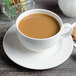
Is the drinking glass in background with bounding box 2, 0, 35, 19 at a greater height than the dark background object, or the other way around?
the drinking glass in background with bounding box 2, 0, 35, 19

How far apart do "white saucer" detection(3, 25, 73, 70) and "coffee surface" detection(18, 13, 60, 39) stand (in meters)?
0.08

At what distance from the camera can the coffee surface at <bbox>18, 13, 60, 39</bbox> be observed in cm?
66

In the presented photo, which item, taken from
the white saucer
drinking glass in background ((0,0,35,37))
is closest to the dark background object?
the white saucer

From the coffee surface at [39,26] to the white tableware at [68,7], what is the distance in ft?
0.45

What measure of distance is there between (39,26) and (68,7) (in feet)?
0.70

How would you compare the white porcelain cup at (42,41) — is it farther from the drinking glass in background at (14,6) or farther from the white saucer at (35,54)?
the drinking glass in background at (14,6)

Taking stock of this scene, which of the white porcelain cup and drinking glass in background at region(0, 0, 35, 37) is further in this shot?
drinking glass in background at region(0, 0, 35, 37)

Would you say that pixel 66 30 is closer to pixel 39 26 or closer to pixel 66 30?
pixel 66 30

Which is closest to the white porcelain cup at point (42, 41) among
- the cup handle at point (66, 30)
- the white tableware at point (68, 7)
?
the cup handle at point (66, 30)

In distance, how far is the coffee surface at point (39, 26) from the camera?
0.66 metres

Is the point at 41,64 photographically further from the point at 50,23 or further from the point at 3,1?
the point at 3,1

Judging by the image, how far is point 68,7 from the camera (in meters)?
0.83

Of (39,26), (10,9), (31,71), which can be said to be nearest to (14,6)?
(10,9)

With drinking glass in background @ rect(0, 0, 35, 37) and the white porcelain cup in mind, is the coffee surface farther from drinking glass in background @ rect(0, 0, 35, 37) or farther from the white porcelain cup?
drinking glass in background @ rect(0, 0, 35, 37)
